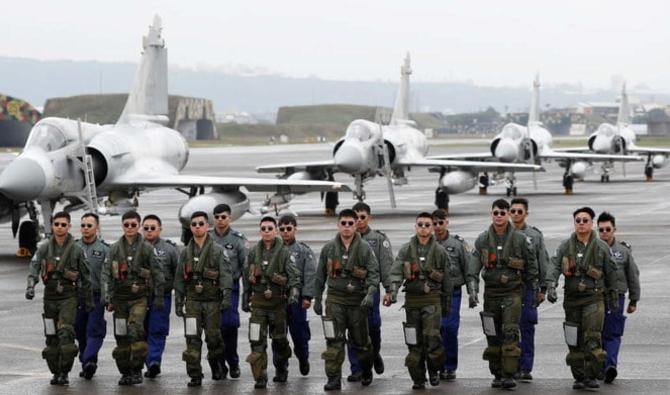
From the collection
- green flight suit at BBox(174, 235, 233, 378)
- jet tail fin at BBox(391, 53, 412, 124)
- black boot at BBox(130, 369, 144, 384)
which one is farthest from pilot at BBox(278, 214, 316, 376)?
jet tail fin at BBox(391, 53, 412, 124)

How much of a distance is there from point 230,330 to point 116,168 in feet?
47.6

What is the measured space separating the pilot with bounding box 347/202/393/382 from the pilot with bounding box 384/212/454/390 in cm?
21

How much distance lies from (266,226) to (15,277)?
35.1 ft

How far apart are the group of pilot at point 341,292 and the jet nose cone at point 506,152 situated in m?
37.9

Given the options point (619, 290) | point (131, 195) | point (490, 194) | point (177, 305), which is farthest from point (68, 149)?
point (490, 194)

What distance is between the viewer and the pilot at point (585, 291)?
40.0 feet

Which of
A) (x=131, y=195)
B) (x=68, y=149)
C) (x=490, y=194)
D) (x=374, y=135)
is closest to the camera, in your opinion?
(x=68, y=149)

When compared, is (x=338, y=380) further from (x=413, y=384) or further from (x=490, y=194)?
(x=490, y=194)

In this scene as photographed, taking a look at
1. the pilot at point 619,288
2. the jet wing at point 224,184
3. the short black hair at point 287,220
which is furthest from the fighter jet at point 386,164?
the pilot at point 619,288

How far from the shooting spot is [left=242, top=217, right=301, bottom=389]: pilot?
1242 centimetres

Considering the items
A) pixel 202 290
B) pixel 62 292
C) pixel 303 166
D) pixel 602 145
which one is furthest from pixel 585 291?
pixel 602 145

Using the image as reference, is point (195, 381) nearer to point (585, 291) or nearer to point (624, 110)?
point (585, 291)

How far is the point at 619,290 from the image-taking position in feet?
41.1

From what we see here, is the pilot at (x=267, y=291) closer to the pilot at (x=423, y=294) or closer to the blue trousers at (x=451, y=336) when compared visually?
the pilot at (x=423, y=294)
